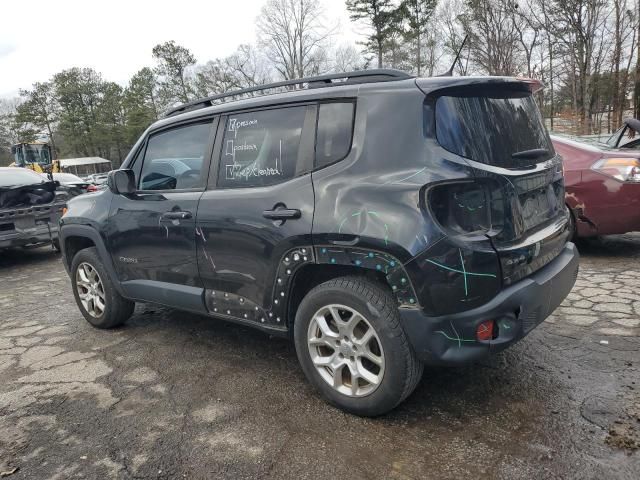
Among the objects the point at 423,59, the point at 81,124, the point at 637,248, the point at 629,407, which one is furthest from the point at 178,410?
the point at 81,124

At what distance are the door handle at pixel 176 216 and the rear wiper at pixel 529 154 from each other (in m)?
2.04

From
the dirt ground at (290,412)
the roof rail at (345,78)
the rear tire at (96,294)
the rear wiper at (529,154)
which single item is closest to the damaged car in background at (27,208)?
the rear tire at (96,294)

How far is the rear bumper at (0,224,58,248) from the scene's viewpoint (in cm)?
707

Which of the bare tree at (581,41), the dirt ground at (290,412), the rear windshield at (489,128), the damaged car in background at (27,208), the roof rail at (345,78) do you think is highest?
the bare tree at (581,41)

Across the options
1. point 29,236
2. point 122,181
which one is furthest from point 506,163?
point 29,236

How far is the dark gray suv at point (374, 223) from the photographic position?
7.30 feet

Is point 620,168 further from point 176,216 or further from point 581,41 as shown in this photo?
point 581,41

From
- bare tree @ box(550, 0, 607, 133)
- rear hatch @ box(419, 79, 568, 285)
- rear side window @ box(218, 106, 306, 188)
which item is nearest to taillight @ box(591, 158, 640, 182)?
rear hatch @ box(419, 79, 568, 285)

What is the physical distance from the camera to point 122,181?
142 inches

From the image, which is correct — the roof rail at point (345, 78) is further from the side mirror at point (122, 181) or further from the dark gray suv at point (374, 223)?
the side mirror at point (122, 181)

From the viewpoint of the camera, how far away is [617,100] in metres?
22.4

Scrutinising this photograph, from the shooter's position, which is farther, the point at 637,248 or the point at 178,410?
the point at 637,248

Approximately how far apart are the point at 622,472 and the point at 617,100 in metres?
25.2

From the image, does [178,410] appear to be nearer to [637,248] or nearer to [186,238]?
[186,238]
